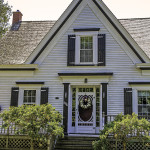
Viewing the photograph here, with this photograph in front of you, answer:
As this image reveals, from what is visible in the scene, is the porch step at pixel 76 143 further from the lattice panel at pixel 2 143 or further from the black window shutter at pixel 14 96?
the black window shutter at pixel 14 96

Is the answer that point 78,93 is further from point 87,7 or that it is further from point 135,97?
point 87,7

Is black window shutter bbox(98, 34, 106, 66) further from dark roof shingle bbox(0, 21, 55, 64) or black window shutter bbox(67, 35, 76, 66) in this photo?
dark roof shingle bbox(0, 21, 55, 64)

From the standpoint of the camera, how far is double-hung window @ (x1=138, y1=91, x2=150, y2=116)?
526 inches

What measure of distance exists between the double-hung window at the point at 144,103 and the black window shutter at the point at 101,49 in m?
2.54

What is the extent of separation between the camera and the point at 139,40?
15.3 m

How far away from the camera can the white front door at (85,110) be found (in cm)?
1366

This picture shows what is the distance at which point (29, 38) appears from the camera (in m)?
16.3

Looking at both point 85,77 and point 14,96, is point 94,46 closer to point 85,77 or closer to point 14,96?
point 85,77

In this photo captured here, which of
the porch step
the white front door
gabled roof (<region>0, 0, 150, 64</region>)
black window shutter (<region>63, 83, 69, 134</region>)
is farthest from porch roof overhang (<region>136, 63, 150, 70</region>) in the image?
the porch step

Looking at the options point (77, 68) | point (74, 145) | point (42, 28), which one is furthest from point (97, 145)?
point (42, 28)

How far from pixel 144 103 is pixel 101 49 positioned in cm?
359

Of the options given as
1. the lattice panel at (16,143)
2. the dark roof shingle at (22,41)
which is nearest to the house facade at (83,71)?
the dark roof shingle at (22,41)

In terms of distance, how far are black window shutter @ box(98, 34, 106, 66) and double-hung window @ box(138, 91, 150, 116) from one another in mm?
2541

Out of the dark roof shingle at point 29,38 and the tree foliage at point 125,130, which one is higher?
the dark roof shingle at point 29,38
